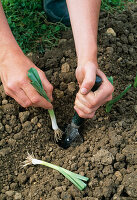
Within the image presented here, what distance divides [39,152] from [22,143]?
0.12 metres

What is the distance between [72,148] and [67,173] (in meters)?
0.27

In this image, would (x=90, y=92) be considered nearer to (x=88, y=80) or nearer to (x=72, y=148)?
(x=88, y=80)

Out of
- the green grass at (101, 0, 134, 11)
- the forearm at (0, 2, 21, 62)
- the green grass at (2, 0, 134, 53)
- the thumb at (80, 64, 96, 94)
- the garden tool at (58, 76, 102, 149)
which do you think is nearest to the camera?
the thumb at (80, 64, 96, 94)

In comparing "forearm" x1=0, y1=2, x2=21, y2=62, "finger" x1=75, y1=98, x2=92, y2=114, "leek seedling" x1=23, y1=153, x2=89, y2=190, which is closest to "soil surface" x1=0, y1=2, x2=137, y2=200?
"leek seedling" x1=23, y1=153, x2=89, y2=190

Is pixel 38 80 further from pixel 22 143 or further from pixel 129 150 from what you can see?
pixel 129 150

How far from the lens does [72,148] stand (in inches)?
70.4

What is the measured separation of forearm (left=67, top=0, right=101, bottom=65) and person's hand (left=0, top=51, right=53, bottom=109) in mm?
284

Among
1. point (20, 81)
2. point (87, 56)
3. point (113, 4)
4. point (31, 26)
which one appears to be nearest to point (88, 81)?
point (87, 56)

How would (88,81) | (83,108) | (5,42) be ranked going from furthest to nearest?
(5,42) < (83,108) < (88,81)

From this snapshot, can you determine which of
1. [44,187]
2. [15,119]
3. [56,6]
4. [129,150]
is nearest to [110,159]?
[129,150]

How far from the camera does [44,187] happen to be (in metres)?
Answer: 1.53

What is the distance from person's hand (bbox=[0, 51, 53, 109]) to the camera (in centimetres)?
153

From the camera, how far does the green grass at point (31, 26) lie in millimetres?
2236

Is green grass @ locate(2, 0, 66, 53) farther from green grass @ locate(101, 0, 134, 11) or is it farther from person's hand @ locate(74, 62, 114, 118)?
person's hand @ locate(74, 62, 114, 118)
